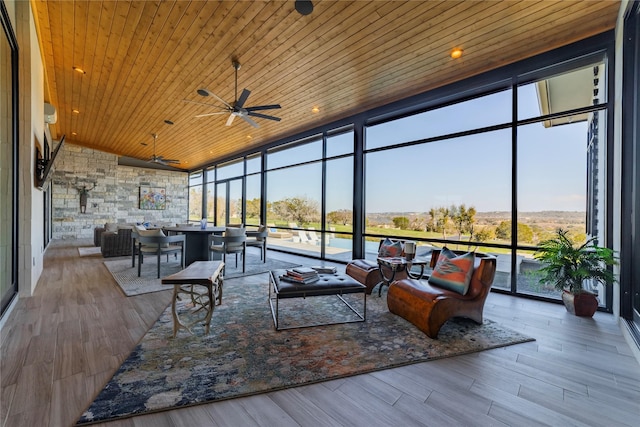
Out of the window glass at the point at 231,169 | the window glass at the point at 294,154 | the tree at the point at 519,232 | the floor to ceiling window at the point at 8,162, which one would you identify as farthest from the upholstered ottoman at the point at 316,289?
the window glass at the point at 231,169

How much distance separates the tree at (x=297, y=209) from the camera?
728 centimetres

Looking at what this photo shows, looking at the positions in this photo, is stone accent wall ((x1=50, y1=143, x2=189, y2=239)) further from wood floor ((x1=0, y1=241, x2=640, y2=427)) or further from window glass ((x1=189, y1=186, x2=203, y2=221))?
wood floor ((x1=0, y1=241, x2=640, y2=427))

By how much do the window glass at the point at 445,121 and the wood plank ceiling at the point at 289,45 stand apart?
479 mm

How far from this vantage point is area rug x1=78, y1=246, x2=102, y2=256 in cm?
687

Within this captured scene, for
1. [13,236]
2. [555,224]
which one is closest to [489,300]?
[555,224]

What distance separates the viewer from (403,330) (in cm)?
282

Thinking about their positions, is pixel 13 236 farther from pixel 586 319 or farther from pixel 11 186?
pixel 586 319

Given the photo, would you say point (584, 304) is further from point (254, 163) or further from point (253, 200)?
point (254, 163)

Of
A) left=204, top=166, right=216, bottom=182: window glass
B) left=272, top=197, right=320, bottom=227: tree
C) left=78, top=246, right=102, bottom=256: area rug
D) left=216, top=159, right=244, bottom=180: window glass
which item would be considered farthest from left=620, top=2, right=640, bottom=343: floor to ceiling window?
left=204, top=166, right=216, bottom=182: window glass

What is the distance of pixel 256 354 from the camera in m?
2.30

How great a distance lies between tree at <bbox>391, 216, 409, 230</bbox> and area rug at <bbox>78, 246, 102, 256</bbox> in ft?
23.5

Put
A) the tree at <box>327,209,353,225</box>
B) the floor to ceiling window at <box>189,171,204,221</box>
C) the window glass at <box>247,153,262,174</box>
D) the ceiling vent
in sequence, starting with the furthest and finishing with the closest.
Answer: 1. the floor to ceiling window at <box>189,171,204,221</box>
2. the window glass at <box>247,153,262,174</box>
3. the tree at <box>327,209,353,225</box>
4. the ceiling vent

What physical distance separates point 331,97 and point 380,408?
4.89 meters

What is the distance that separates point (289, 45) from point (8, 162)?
3.65 metres
